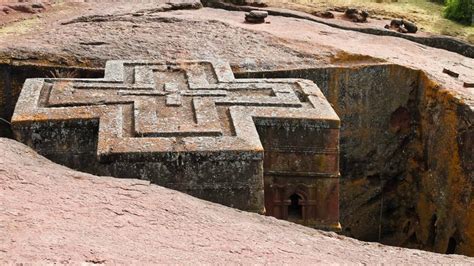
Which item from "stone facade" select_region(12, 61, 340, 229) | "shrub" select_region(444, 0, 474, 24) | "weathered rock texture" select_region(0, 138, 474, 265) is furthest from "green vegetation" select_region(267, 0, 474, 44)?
"weathered rock texture" select_region(0, 138, 474, 265)

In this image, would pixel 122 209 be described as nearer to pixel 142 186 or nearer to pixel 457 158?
pixel 142 186

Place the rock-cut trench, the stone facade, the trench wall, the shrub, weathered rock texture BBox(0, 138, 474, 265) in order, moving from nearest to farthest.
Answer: weathered rock texture BBox(0, 138, 474, 265), the stone facade, the rock-cut trench, the trench wall, the shrub

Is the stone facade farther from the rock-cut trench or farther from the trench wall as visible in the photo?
the trench wall

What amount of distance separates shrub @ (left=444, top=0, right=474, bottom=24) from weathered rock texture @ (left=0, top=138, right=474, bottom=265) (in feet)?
25.9

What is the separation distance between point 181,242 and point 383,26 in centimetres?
728

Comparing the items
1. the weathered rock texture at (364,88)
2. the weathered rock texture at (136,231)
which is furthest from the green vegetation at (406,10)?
the weathered rock texture at (136,231)

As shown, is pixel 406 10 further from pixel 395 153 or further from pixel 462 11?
pixel 395 153

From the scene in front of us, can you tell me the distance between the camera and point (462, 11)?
1059 centimetres

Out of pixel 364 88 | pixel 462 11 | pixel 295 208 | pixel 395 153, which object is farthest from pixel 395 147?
pixel 462 11

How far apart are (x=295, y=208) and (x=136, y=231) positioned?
A: 2.26m

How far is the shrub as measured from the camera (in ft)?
34.5

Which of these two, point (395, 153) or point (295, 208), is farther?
point (395, 153)

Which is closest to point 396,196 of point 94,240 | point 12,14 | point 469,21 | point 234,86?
point 234,86

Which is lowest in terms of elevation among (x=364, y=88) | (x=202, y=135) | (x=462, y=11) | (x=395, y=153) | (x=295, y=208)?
(x=395, y=153)
